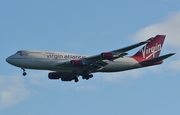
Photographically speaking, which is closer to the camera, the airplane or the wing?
the wing

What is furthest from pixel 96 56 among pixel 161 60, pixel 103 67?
pixel 161 60

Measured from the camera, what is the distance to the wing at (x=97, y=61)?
80.9 meters

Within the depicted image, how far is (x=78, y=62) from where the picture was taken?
8306 cm

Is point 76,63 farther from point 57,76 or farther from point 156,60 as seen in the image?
point 156,60

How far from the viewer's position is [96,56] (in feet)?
271

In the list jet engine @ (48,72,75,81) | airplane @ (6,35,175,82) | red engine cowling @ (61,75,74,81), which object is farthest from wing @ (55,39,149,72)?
jet engine @ (48,72,75,81)

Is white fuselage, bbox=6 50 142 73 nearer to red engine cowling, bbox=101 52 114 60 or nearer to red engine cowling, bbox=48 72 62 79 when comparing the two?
red engine cowling, bbox=101 52 114 60

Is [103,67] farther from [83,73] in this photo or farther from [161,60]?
[161,60]

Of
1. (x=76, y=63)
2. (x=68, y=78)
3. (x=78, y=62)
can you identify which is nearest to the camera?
(x=76, y=63)

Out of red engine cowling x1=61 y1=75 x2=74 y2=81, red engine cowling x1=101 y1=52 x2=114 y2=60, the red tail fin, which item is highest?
the red tail fin

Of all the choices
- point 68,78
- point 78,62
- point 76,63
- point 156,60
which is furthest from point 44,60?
point 156,60

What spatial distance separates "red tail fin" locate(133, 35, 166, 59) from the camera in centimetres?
9125

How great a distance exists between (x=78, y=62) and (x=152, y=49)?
1568 cm

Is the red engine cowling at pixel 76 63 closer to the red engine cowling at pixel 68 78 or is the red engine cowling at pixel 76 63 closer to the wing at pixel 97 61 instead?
the wing at pixel 97 61
